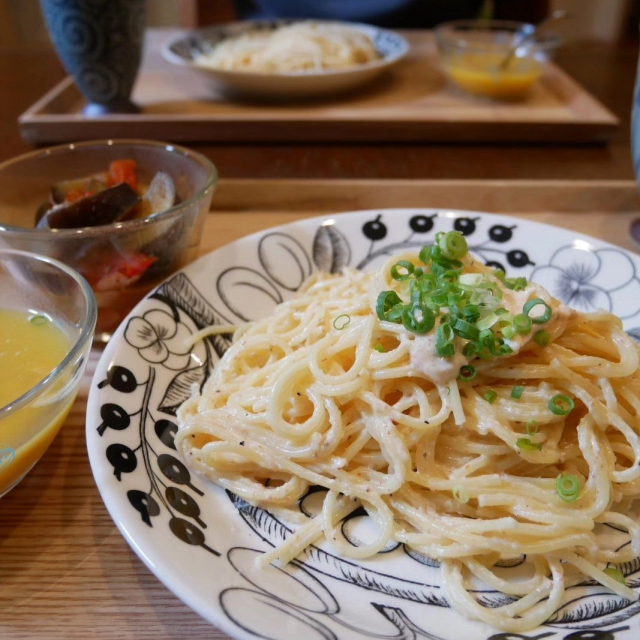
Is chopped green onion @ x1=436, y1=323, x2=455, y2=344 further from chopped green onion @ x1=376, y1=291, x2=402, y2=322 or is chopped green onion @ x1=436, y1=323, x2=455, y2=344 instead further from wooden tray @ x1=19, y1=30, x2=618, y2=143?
wooden tray @ x1=19, y1=30, x2=618, y2=143

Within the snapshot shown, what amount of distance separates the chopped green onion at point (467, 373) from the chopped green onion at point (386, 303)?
7.8 inches

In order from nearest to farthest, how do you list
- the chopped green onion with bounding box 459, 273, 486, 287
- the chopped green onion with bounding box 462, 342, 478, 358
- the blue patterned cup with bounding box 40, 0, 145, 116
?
1. the chopped green onion with bounding box 462, 342, 478, 358
2. the chopped green onion with bounding box 459, 273, 486, 287
3. the blue patterned cup with bounding box 40, 0, 145, 116

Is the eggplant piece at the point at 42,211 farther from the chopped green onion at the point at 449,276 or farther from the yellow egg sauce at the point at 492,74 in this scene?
the yellow egg sauce at the point at 492,74

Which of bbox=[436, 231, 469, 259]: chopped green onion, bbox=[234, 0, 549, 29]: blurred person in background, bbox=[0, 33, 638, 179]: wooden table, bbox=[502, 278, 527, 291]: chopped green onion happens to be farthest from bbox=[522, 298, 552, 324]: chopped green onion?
bbox=[234, 0, 549, 29]: blurred person in background

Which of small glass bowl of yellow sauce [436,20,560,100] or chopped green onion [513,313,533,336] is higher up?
chopped green onion [513,313,533,336]

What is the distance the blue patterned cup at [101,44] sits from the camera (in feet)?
9.19

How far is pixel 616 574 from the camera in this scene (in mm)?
1148

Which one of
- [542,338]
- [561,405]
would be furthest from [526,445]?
[542,338]

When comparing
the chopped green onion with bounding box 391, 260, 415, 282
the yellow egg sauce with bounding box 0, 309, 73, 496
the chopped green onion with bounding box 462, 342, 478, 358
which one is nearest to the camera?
the yellow egg sauce with bounding box 0, 309, 73, 496

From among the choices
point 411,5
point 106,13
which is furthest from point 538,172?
point 411,5

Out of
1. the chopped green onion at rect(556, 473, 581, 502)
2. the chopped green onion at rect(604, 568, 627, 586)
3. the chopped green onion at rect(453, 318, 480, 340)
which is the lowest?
the chopped green onion at rect(604, 568, 627, 586)

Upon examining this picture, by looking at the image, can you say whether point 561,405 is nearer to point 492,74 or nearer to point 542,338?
point 542,338

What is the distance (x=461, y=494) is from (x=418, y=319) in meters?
0.39

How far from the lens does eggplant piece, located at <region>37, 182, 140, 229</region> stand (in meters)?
1.79
